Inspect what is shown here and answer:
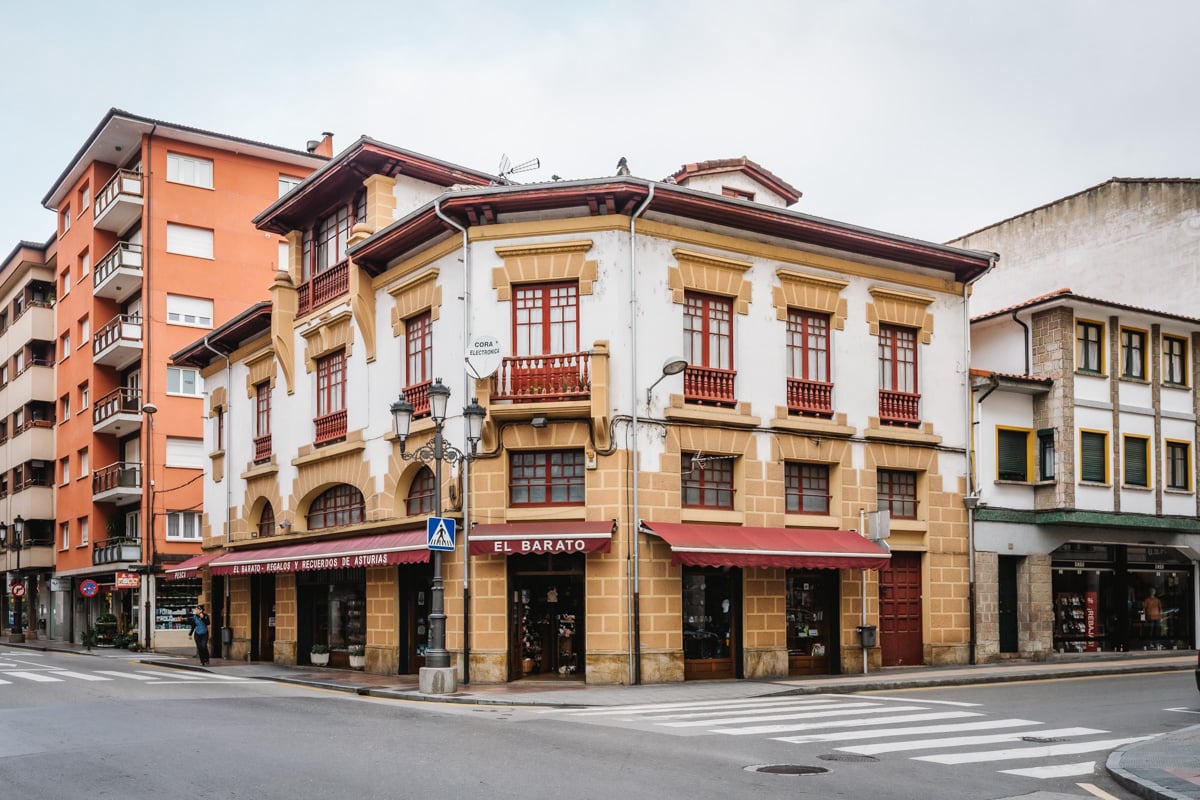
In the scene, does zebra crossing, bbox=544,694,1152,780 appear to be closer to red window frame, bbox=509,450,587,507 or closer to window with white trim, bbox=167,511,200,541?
red window frame, bbox=509,450,587,507

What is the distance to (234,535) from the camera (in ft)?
112

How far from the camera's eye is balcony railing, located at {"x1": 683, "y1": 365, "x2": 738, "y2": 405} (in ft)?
77.4

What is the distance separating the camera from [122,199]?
146 ft

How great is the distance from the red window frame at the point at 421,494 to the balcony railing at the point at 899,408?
990 centimetres

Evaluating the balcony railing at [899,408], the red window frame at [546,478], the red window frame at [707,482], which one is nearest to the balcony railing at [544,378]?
the red window frame at [546,478]

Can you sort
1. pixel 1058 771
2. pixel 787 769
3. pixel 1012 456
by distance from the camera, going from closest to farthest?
pixel 787 769
pixel 1058 771
pixel 1012 456

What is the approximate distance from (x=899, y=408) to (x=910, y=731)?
42.1ft

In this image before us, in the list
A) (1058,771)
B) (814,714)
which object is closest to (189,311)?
(814,714)

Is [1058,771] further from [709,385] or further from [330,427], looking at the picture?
[330,427]

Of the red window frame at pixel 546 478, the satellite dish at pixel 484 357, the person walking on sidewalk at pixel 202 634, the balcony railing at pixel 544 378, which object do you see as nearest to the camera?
the satellite dish at pixel 484 357

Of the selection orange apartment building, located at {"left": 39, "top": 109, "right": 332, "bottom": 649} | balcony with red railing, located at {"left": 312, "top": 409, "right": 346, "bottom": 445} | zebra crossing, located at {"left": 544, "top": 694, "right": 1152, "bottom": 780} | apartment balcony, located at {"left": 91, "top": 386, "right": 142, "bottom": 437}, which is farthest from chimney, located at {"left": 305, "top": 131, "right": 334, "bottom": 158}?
zebra crossing, located at {"left": 544, "top": 694, "right": 1152, "bottom": 780}

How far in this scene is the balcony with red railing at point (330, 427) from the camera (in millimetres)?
28156

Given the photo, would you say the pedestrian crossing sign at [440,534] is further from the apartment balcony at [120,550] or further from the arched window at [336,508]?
the apartment balcony at [120,550]

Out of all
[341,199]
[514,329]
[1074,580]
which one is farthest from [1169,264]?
[341,199]
